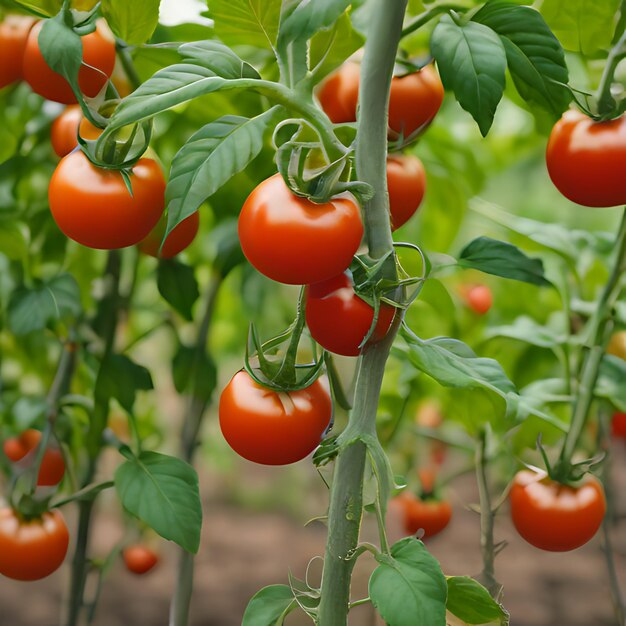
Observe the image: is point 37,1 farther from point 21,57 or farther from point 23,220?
point 23,220

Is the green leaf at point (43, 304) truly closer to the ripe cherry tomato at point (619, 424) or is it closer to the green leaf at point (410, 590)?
the green leaf at point (410, 590)

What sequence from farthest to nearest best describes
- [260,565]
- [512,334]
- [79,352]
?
[260,565] → [79,352] → [512,334]

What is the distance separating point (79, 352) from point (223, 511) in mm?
2032

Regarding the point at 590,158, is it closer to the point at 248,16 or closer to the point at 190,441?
the point at 248,16

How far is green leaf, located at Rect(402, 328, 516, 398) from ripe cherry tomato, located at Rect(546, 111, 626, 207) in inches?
7.1

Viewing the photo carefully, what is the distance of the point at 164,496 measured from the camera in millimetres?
796

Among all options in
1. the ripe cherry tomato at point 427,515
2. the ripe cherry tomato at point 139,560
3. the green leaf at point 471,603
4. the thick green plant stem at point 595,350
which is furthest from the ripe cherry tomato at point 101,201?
the ripe cherry tomato at point 139,560

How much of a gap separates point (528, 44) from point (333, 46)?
0.55 feet

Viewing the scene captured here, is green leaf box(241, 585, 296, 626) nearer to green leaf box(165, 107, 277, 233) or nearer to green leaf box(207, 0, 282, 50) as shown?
green leaf box(165, 107, 277, 233)

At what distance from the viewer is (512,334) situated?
1060mm

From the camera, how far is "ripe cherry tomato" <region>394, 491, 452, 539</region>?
51.7 inches

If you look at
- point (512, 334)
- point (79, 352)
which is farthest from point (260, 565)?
point (512, 334)

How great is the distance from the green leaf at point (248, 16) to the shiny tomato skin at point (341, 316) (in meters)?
0.23

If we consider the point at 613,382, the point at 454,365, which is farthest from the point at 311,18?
the point at 613,382
